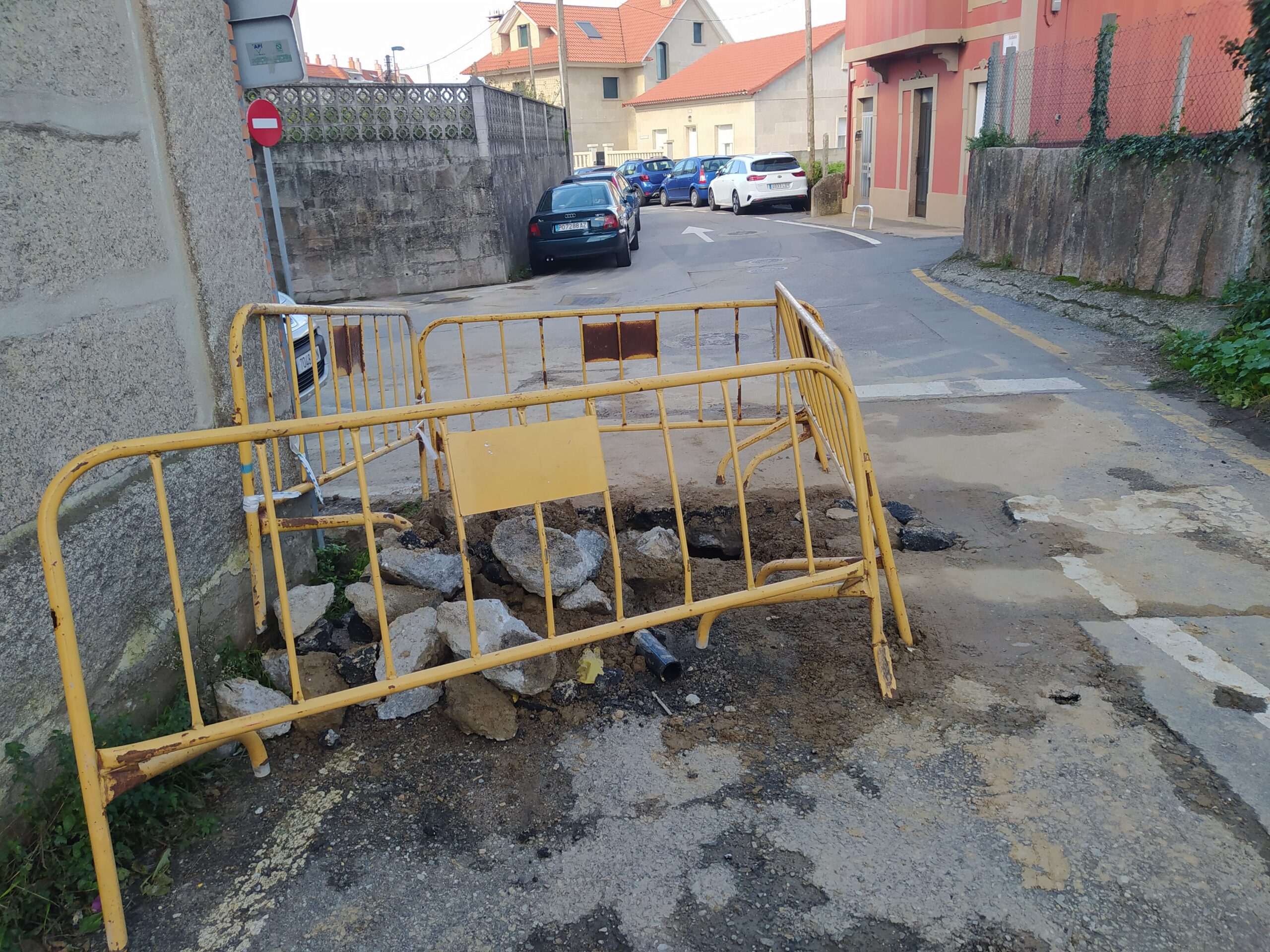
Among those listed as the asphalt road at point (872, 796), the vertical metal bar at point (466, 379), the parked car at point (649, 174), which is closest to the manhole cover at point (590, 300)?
the vertical metal bar at point (466, 379)

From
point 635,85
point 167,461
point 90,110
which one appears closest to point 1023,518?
point 167,461

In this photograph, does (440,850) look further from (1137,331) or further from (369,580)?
(1137,331)

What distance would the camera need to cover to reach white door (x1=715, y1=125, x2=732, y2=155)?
4609cm

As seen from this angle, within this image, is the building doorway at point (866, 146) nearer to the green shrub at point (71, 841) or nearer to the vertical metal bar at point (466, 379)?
the vertical metal bar at point (466, 379)

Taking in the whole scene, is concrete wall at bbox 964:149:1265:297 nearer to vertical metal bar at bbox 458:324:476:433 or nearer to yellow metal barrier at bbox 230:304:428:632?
vertical metal bar at bbox 458:324:476:433

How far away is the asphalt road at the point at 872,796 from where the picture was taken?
2.44m

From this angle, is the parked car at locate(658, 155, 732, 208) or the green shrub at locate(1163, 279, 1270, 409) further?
the parked car at locate(658, 155, 732, 208)

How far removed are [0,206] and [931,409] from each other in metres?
6.12

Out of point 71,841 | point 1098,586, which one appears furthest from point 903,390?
point 71,841

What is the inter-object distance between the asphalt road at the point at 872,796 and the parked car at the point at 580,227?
13387 mm

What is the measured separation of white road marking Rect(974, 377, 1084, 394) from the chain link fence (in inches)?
132

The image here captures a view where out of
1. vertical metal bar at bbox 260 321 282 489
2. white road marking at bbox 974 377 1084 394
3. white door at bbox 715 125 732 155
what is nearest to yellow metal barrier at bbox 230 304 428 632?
vertical metal bar at bbox 260 321 282 489

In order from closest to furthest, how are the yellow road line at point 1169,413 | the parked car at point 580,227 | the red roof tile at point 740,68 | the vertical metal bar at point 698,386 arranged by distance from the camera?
1. the vertical metal bar at point 698,386
2. the yellow road line at point 1169,413
3. the parked car at point 580,227
4. the red roof tile at point 740,68

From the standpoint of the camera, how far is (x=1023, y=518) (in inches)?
194
